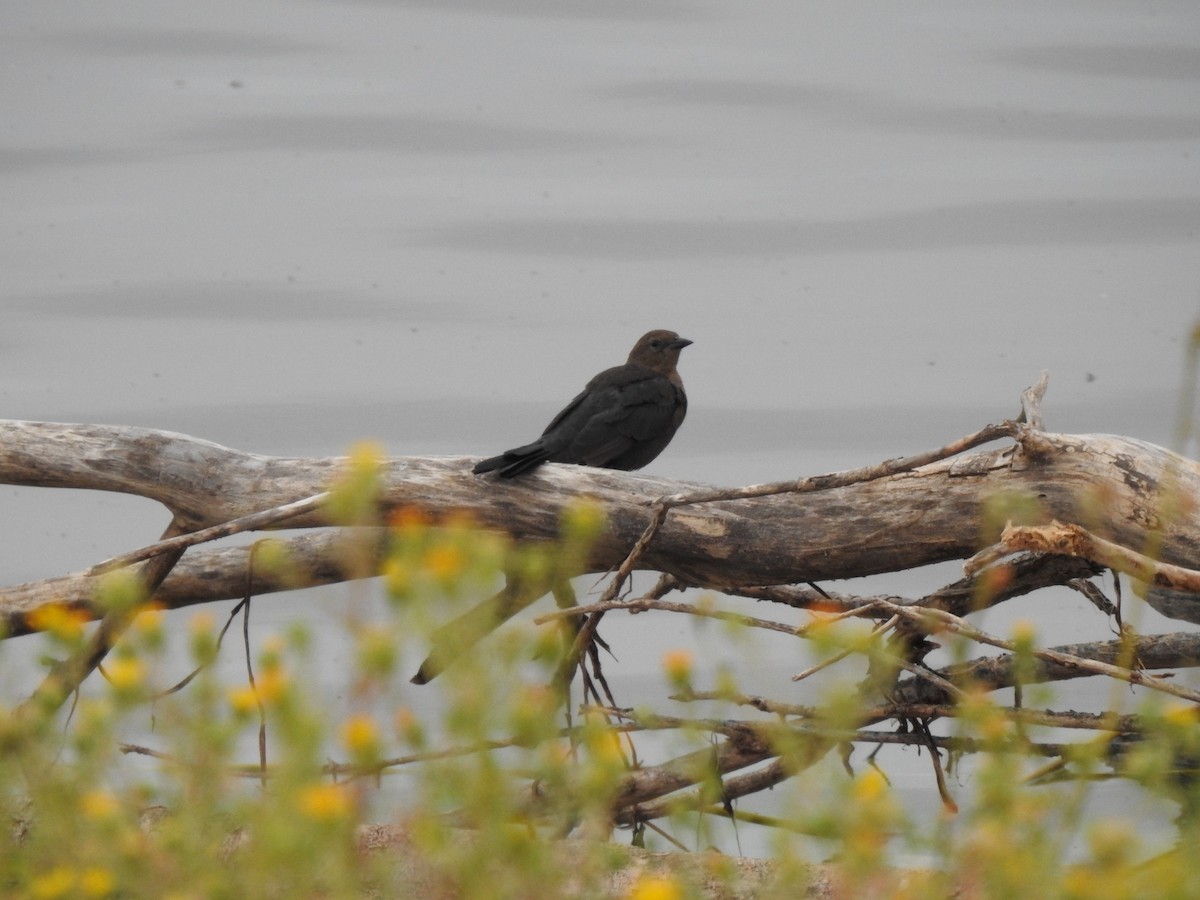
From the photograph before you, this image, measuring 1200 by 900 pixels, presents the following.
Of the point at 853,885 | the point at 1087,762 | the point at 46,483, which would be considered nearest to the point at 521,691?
the point at 853,885

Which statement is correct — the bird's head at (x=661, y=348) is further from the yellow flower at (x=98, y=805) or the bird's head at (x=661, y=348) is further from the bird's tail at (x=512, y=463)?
the yellow flower at (x=98, y=805)

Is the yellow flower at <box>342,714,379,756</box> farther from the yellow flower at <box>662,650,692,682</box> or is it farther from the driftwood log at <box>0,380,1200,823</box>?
the driftwood log at <box>0,380,1200,823</box>

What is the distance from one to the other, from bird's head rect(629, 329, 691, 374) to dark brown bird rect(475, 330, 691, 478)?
0.20 m

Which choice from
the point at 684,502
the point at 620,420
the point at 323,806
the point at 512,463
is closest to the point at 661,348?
the point at 620,420

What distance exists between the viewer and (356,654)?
0.74 meters

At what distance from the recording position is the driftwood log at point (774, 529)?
59.4 inches

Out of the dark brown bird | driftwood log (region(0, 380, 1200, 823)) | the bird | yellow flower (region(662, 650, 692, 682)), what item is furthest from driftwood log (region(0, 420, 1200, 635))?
yellow flower (region(662, 650, 692, 682))

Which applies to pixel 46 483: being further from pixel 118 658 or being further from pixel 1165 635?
pixel 1165 635

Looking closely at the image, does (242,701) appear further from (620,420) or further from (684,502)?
(620,420)

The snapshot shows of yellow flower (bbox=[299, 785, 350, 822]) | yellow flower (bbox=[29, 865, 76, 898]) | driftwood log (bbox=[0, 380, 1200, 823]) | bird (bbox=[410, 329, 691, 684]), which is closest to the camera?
yellow flower (bbox=[299, 785, 350, 822])

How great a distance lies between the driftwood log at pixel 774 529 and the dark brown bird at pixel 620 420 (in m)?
0.34

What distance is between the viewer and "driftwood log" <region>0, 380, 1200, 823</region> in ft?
4.95

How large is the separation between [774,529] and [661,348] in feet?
3.59

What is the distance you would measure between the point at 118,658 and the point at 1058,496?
1135mm
